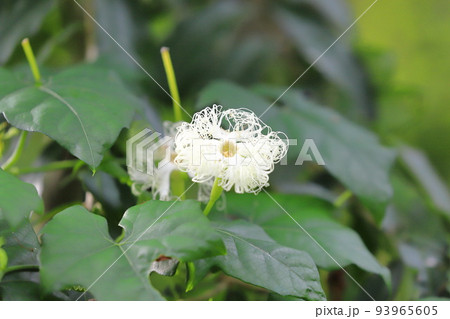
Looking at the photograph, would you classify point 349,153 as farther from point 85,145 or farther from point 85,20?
point 85,20

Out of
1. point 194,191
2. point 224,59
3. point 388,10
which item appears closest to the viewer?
point 194,191

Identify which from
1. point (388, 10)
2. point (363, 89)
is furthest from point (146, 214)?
point (388, 10)

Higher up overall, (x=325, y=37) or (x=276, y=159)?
(x=325, y=37)

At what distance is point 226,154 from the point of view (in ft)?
1.25

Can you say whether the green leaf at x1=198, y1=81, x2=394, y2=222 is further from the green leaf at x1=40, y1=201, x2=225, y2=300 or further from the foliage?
the green leaf at x1=40, y1=201, x2=225, y2=300

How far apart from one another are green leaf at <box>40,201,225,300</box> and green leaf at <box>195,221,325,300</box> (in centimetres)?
4

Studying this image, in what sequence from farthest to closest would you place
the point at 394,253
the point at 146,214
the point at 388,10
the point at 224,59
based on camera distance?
the point at 388,10 → the point at 224,59 → the point at 394,253 → the point at 146,214

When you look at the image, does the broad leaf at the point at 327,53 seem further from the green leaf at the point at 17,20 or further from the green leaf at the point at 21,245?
the green leaf at the point at 21,245

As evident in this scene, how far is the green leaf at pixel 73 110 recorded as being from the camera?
37 cm

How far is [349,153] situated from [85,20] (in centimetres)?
54

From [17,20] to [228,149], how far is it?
21.3 inches

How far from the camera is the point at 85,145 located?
371 millimetres
